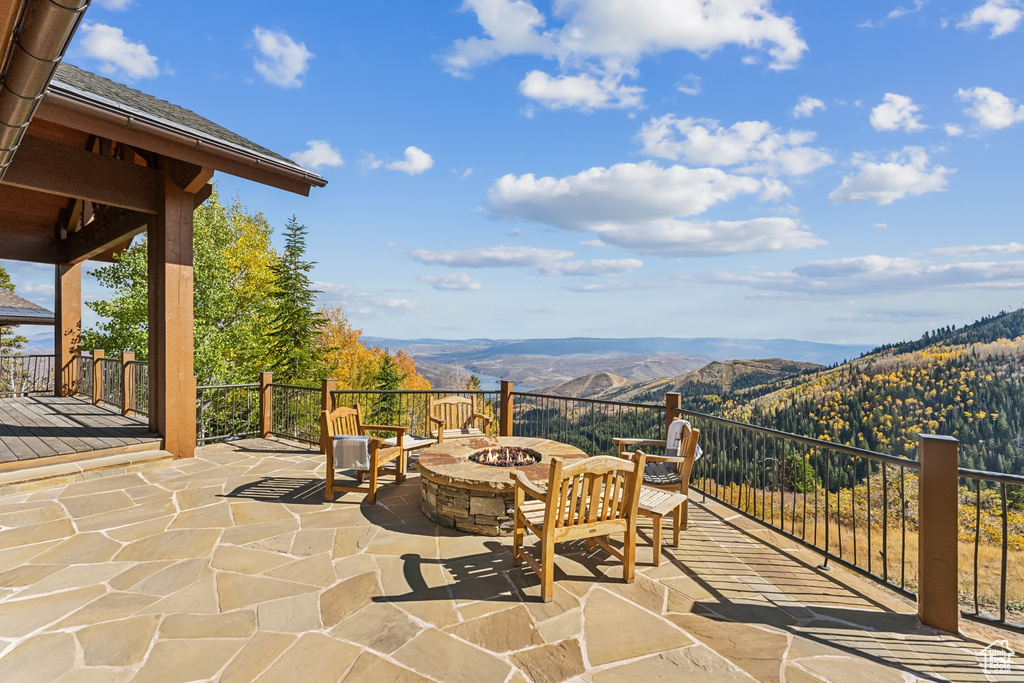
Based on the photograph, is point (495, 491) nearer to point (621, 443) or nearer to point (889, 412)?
point (621, 443)

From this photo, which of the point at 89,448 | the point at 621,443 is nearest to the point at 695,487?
the point at 621,443

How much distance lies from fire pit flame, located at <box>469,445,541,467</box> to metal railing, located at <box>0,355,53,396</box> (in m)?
13.4

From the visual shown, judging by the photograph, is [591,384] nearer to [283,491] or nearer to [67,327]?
[67,327]

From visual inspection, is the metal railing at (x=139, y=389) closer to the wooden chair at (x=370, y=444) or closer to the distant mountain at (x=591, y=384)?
the wooden chair at (x=370, y=444)

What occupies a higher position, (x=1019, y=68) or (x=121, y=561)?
(x=1019, y=68)

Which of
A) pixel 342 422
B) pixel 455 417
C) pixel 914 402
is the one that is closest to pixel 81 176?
pixel 342 422

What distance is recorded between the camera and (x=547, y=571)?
2955mm

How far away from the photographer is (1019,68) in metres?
10.1

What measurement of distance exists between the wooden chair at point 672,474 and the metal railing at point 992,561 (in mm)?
1689

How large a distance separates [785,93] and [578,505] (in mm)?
13150

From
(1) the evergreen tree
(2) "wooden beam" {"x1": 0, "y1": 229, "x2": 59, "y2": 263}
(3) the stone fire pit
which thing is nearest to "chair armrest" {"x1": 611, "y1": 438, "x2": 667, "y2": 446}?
(3) the stone fire pit

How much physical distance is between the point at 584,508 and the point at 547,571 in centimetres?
46

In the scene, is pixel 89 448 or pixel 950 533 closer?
pixel 950 533

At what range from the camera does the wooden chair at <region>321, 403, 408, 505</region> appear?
4730mm
